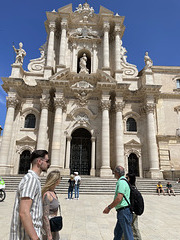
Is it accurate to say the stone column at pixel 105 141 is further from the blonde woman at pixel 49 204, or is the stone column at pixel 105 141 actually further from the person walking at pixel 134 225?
the blonde woman at pixel 49 204

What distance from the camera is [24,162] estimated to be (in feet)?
65.8

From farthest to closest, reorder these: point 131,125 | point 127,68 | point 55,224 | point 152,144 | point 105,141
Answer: point 127,68
point 131,125
point 152,144
point 105,141
point 55,224

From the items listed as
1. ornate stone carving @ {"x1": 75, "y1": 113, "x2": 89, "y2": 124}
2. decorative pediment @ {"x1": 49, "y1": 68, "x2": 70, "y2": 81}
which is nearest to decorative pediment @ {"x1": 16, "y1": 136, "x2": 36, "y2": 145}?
ornate stone carving @ {"x1": 75, "y1": 113, "x2": 89, "y2": 124}

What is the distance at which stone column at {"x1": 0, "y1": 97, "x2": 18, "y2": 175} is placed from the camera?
59.6ft

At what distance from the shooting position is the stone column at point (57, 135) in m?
18.3

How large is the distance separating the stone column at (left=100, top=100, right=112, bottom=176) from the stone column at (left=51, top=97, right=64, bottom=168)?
15.2 feet

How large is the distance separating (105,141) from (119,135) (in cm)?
173

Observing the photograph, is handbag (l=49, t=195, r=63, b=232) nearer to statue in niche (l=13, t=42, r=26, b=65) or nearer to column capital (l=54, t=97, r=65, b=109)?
column capital (l=54, t=97, r=65, b=109)

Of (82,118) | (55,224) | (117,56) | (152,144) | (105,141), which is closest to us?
(55,224)

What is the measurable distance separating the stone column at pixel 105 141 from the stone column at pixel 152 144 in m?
4.55

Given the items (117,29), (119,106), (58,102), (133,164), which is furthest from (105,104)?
(117,29)

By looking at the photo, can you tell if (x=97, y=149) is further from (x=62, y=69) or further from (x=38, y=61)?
(x=38, y=61)

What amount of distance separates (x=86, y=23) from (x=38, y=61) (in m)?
9.09

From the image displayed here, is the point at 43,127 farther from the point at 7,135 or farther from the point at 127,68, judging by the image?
the point at 127,68
